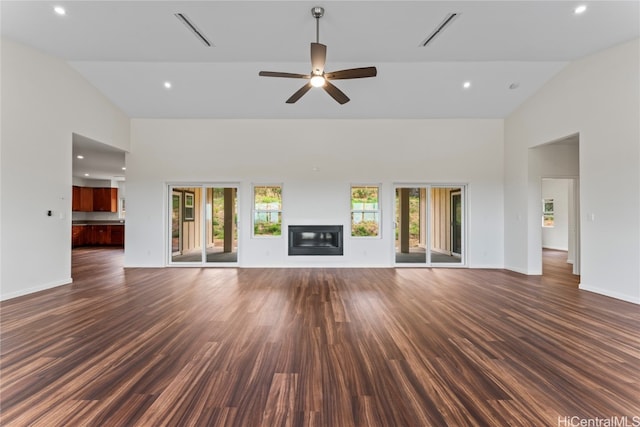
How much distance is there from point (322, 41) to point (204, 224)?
453 cm

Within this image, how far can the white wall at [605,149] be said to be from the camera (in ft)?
13.0

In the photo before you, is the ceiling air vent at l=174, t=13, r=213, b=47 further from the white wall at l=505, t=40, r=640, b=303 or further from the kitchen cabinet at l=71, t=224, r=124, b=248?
the kitchen cabinet at l=71, t=224, r=124, b=248

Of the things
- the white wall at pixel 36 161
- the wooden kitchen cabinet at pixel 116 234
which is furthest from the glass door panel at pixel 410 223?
the wooden kitchen cabinet at pixel 116 234

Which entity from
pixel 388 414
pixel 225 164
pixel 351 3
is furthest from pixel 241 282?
pixel 351 3

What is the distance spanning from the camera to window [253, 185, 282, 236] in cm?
665

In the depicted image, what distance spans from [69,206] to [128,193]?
1.55 metres

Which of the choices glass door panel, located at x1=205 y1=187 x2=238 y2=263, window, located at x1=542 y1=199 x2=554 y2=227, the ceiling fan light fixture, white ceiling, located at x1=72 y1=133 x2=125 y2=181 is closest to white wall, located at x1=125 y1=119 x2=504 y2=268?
glass door panel, located at x1=205 y1=187 x2=238 y2=263

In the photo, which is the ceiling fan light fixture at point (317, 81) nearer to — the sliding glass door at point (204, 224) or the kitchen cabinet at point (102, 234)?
the sliding glass door at point (204, 224)

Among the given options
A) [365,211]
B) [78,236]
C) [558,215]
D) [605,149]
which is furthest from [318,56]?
[78,236]

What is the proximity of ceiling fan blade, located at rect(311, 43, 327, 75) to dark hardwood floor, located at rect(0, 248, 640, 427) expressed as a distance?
2.86 m

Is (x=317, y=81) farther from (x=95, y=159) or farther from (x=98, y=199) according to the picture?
(x=98, y=199)

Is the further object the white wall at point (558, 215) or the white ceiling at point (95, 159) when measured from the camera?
the white wall at point (558, 215)

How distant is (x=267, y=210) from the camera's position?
6.67m

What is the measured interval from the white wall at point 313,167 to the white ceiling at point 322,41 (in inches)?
14.4
